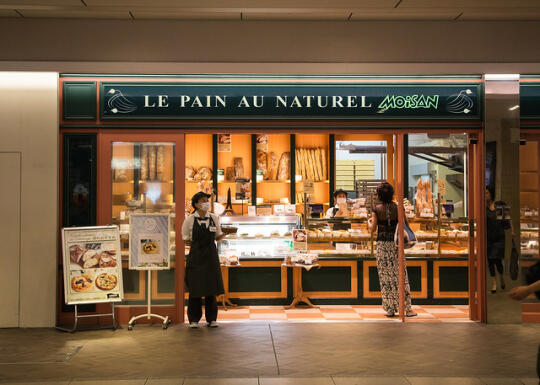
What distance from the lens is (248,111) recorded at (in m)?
7.63

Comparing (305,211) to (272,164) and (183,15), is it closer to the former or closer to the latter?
(272,164)

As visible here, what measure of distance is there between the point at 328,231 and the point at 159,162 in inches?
112

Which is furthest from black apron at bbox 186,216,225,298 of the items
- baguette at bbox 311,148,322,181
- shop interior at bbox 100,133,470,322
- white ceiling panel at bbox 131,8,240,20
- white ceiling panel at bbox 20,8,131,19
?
baguette at bbox 311,148,322,181

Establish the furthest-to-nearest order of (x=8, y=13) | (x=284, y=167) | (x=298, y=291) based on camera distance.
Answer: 1. (x=284, y=167)
2. (x=298, y=291)
3. (x=8, y=13)

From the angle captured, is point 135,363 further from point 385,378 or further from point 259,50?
point 259,50

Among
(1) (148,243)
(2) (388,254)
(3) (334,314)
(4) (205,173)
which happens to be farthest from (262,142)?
(1) (148,243)

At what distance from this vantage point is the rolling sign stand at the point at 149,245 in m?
7.41

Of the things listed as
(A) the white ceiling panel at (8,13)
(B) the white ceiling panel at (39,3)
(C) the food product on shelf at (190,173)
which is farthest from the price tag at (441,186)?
(A) the white ceiling panel at (8,13)

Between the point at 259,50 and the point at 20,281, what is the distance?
4239mm

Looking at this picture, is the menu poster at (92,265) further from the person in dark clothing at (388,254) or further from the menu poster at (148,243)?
the person in dark clothing at (388,254)

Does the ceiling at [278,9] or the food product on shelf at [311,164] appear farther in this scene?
the food product on shelf at [311,164]

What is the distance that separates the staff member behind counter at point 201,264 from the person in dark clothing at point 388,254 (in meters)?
2.30

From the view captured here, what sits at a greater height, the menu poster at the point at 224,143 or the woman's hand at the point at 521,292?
the menu poster at the point at 224,143

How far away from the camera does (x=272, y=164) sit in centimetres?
1080
